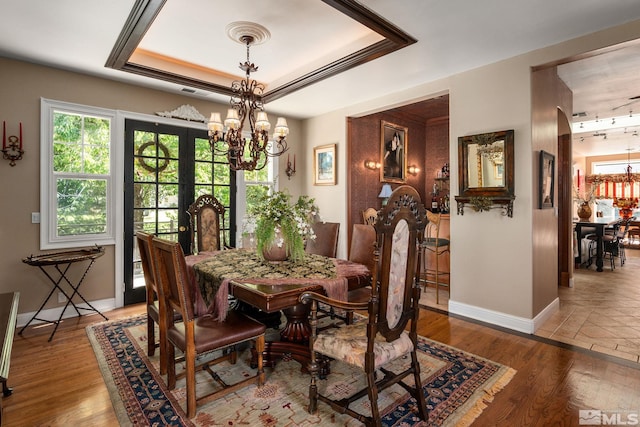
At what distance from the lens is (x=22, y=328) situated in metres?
3.31

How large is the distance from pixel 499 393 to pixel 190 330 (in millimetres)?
2033

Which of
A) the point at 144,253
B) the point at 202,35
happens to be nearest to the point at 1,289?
the point at 144,253

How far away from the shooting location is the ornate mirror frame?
3.25 meters

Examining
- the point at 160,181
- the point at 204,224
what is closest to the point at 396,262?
the point at 204,224

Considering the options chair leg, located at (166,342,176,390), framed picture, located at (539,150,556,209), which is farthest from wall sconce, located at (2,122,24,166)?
framed picture, located at (539,150,556,209)

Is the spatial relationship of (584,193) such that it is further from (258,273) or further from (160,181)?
(160,181)

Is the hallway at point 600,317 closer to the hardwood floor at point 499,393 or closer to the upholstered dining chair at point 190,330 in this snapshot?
the hardwood floor at point 499,393

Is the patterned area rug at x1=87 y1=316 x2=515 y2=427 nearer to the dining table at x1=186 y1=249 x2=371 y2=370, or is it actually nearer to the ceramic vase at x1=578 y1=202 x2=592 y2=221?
the dining table at x1=186 y1=249 x2=371 y2=370

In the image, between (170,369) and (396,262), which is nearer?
(396,262)

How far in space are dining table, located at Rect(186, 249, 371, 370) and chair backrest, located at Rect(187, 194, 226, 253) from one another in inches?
30.3

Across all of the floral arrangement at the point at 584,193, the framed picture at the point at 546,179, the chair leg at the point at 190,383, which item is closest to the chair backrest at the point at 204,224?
the chair leg at the point at 190,383

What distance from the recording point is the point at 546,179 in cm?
345

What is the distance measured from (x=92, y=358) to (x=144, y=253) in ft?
3.48

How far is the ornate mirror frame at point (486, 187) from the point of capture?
325cm
